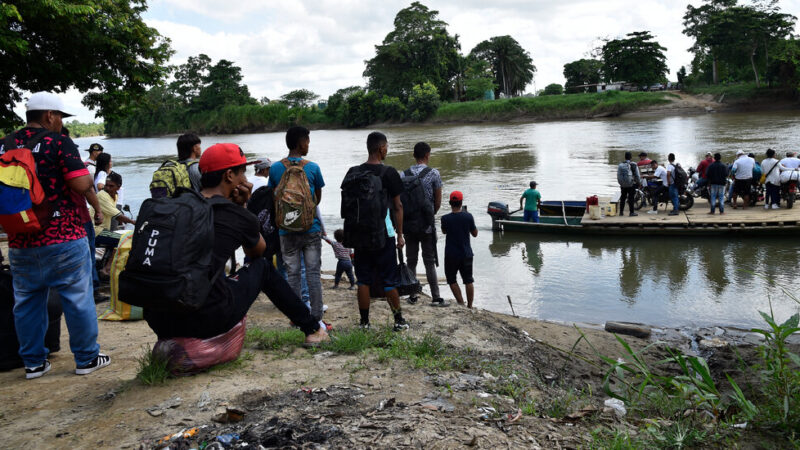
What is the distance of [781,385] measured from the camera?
3379 mm

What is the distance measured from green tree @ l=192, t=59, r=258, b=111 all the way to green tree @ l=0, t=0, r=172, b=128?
8435 centimetres

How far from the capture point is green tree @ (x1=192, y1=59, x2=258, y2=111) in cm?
9350

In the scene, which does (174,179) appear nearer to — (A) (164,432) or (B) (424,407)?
(A) (164,432)

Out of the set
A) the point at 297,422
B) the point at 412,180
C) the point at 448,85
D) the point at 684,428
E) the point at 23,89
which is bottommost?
the point at 684,428

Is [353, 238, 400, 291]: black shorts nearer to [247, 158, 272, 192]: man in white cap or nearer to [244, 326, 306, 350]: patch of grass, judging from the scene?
[244, 326, 306, 350]: patch of grass

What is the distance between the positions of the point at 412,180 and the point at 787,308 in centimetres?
647

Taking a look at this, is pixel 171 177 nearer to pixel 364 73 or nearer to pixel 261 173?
pixel 261 173

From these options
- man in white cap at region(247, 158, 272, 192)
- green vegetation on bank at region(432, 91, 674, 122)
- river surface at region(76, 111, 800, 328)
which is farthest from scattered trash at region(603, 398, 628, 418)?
green vegetation on bank at region(432, 91, 674, 122)

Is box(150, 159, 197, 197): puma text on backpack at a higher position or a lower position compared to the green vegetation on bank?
lower

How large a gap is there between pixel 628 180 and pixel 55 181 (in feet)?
43.6

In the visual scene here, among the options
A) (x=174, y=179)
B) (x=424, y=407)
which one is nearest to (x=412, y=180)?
(x=174, y=179)

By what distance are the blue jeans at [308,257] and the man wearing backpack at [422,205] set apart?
182 centimetres

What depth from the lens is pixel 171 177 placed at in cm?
529

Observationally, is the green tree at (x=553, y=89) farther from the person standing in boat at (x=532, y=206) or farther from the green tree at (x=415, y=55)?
the person standing in boat at (x=532, y=206)
